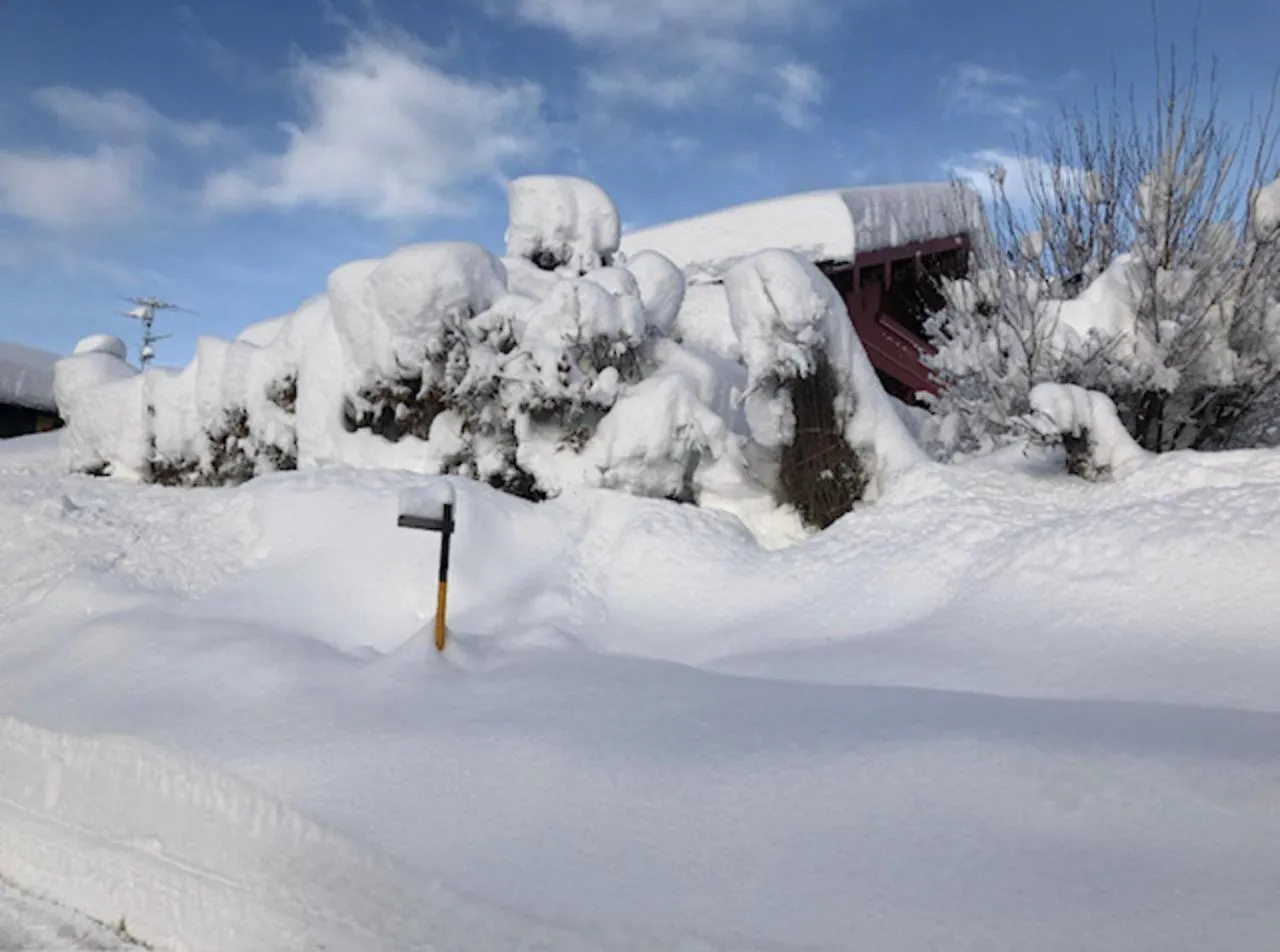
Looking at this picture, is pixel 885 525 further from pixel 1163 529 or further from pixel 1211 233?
pixel 1211 233

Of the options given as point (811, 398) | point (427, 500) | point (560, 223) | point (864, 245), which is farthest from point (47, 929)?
point (864, 245)

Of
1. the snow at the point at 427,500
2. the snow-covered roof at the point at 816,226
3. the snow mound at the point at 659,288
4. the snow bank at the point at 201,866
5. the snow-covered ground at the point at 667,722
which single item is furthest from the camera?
the snow-covered roof at the point at 816,226

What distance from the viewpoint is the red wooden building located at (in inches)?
516

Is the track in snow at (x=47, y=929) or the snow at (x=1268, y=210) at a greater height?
the snow at (x=1268, y=210)

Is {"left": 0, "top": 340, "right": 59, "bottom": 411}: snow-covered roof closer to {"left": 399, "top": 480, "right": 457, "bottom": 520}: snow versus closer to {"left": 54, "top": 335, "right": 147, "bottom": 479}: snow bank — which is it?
{"left": 54, "top": 335, "right": 147, "bottom": 479}: snow bank

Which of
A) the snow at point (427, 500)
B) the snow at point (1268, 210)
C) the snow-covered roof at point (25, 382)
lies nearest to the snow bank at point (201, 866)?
the snow at point (427, 500)

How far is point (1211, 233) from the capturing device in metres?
6.45

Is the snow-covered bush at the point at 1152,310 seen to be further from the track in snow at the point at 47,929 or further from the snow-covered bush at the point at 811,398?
the track in snow at the point at 47,929

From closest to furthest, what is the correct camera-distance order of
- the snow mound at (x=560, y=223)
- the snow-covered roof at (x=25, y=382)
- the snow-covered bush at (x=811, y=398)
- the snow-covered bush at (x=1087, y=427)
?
the snow-covered bush at (x=1087, y=427), the snow-covered bush at (x=811, y=398), the snow mound at (x=560, y=223), the snow-covered roof at (x=25, y=382)

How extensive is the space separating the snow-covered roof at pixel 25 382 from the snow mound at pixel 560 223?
41.7ft

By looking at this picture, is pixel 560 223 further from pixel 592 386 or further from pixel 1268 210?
pixel 1268 210

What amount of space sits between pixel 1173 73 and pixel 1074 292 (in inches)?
68.4

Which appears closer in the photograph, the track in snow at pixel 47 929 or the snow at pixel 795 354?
the track in snow at pixel 47 929

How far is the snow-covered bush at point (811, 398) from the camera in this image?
718cm
